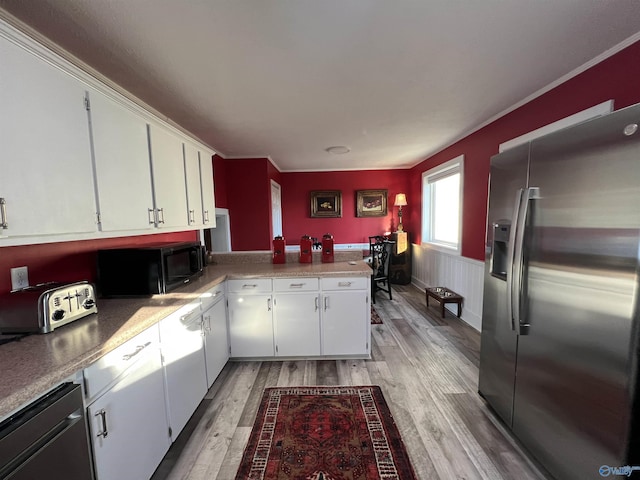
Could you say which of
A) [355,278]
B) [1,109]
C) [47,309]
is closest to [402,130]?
[355,278]

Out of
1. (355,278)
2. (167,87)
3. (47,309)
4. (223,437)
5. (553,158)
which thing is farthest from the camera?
(355,278)

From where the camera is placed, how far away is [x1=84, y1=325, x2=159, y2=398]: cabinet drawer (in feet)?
3.33

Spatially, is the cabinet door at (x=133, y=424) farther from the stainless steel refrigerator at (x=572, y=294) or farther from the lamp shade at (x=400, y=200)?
the lamp shade at (x=400, y=200)

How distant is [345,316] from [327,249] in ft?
2.38

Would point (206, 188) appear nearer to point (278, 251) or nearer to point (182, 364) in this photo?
point (278, 251)

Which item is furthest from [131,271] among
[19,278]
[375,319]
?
Answer: [375,319]

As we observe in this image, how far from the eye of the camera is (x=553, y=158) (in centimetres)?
132

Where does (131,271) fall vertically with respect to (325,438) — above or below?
above

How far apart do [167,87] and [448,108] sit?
245 cm

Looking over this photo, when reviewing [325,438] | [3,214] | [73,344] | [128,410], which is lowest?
[325,438]

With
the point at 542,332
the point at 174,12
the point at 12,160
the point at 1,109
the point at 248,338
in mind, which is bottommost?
the point at 248,338

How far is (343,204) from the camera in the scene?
559 cm

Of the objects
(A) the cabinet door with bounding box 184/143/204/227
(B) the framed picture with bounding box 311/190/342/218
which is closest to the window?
(B) the framed picture with bounding box 311/190/342/218

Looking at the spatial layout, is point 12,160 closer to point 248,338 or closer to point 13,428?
point 13,428
